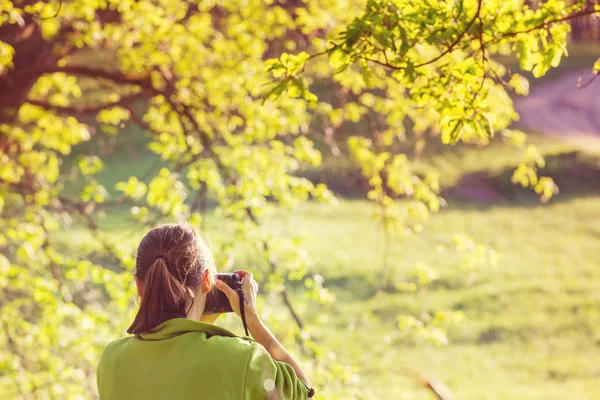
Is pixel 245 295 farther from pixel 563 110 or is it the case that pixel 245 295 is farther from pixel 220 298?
pixel 563 110

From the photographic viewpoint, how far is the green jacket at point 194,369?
1.79m

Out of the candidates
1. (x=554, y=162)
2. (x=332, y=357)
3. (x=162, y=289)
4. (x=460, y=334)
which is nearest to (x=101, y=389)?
(x=162, y=289)

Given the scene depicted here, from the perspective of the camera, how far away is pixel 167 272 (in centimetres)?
192

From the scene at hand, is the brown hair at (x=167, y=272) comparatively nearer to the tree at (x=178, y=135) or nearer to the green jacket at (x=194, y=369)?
the green jacket at (x=194, y=369)

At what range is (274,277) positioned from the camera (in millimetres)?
5230

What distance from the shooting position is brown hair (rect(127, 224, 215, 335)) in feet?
6.32

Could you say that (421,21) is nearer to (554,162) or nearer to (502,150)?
(554,162)

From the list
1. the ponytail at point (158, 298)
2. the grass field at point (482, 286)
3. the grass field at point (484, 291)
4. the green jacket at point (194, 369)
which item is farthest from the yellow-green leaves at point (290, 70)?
the grass field at point (484, 291)

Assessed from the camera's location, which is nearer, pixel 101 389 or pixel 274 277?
pixel 101 389

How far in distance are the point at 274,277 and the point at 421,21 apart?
3084mm

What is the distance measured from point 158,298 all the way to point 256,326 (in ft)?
1.11

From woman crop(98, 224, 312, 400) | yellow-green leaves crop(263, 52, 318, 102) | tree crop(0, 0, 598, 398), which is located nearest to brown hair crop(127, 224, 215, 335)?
woman crop(98, 224, 312, 400)

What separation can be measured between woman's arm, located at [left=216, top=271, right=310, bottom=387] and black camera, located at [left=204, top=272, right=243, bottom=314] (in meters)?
0.02

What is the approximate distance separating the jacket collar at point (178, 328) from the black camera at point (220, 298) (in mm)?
232
